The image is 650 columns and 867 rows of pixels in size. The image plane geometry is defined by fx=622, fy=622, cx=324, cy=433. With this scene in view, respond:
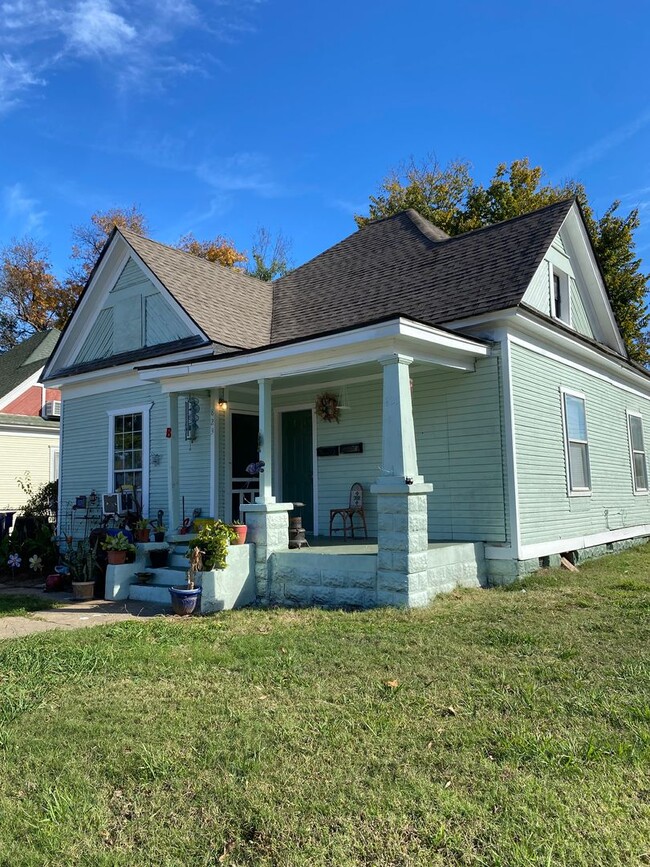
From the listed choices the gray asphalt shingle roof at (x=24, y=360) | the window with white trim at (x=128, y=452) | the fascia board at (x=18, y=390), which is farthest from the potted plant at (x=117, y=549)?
the gray asphalt shingle roof at (x=24, y=360)

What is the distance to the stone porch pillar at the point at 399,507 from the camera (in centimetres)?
671

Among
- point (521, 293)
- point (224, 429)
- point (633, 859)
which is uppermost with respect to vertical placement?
point (521, 293)

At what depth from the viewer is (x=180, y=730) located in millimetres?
3615

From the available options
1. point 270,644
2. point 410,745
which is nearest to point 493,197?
point 270,644

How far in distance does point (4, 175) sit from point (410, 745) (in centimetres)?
1847

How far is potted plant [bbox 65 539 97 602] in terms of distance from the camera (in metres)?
8.67

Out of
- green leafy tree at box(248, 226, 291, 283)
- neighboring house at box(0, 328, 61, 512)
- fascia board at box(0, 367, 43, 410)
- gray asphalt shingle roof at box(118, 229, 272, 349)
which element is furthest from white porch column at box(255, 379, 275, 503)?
green leafy tree at box(248, 226, 291, 283)

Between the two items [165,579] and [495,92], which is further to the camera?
[495,92]

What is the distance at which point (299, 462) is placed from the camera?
35.9 ft

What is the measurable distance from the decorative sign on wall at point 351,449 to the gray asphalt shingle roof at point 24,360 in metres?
16.9

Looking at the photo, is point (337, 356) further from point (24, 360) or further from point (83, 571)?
point (24, 360)

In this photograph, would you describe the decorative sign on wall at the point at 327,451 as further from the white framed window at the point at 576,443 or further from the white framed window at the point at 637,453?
the white framed window at the point at 637,453

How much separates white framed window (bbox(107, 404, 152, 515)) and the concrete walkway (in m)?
3.17

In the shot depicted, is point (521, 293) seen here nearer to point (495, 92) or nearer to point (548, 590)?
point (548, 590)
